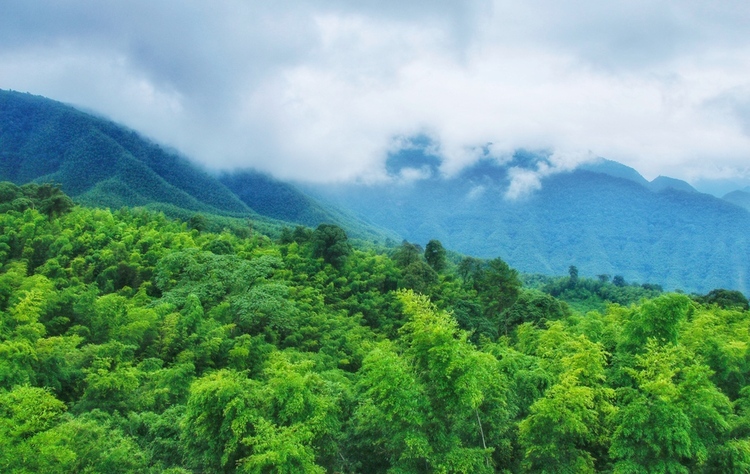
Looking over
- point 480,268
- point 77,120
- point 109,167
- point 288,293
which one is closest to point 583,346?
point 288,293

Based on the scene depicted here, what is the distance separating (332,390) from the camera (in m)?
12.8

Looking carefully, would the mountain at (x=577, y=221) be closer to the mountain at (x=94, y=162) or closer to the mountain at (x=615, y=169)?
the mountain at (x=615, y=169)

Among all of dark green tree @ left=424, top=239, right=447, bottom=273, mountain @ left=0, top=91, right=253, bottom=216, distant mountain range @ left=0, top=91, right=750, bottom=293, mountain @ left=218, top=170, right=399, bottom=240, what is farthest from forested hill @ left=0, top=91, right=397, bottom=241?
dark green tree @ left=424, top=239, right=447, bottom=273

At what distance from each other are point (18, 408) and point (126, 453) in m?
2.55

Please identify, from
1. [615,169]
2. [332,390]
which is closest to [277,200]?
[332,390]

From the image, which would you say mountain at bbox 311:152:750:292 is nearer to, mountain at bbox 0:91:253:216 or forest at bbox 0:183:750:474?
mountain at bbox 0:91:253:216

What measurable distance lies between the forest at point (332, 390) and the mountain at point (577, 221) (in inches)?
4382

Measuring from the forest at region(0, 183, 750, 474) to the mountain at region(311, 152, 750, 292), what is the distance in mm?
111294

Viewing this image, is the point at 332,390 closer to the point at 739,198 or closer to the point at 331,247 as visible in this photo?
the point at 331,247

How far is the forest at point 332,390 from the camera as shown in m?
9.96

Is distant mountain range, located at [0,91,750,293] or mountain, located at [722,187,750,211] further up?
mountain, located at [722,187,750,211]

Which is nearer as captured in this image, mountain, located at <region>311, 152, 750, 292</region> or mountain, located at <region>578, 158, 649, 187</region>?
mountain, located at <region>311, 152, 750, 292</region>

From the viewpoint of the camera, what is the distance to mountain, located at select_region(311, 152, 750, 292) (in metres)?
123

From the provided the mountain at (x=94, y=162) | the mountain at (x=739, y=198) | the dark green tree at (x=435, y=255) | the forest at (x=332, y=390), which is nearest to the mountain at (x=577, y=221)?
the mountain at (x=739, y=198)
